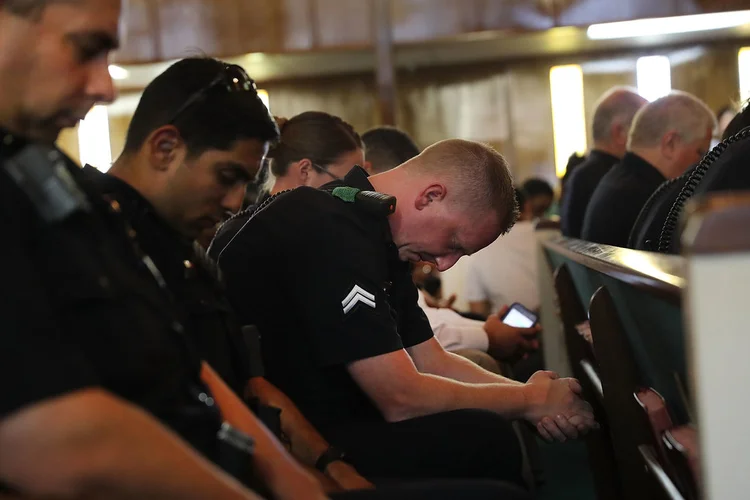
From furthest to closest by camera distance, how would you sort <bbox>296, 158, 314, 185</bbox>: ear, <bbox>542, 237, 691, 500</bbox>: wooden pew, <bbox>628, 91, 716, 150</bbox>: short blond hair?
<bbox>628, 91, 716, 150</bbox>: short blond hair, <bbox>296, 158, 314, 185</bbox>: ear, <bbox>542, 237, 691, 500</bbox>: wooden pew

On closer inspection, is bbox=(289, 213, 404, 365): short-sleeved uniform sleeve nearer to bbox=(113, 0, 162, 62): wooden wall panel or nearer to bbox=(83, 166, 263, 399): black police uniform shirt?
bbox=(83, 166, 263, 399): black police uniform shirt

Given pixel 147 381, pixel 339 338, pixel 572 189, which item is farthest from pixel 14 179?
pixel 572 189

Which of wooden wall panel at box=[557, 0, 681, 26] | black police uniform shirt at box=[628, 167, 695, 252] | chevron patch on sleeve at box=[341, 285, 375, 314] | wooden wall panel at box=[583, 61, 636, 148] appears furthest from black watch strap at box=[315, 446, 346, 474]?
wooden wall panel at box=[583, 61, 636, 148]

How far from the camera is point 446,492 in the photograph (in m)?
1.65

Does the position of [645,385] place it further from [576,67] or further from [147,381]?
[576,67]

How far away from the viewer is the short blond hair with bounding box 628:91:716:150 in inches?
173

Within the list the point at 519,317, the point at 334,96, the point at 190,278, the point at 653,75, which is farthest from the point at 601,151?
the point at 334,96

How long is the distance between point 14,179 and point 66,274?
0.13 metres

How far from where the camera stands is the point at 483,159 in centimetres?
242

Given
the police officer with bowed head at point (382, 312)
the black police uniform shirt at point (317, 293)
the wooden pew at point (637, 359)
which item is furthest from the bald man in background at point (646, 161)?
the black police uniform shirt at point (317, 293)

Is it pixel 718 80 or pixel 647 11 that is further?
pixel 718 80

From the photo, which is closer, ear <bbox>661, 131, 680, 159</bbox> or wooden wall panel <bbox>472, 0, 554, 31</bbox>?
ear <bbox>661, 131, 680, 159</bbox>

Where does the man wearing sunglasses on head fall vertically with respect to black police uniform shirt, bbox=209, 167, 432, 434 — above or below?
above

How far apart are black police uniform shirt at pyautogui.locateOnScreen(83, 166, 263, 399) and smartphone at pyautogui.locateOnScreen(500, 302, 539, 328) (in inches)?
76.1
